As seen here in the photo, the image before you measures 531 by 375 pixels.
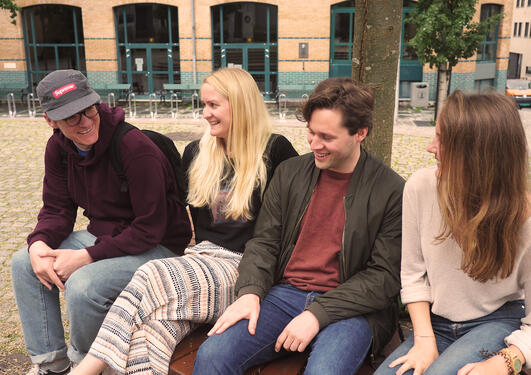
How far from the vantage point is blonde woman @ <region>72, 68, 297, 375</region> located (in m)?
2.55

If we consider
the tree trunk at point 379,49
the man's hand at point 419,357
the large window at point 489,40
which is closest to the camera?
the man's hand at point 419,357

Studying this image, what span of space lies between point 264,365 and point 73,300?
101cm

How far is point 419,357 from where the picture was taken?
230 cm

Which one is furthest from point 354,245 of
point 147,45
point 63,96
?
point 147,45

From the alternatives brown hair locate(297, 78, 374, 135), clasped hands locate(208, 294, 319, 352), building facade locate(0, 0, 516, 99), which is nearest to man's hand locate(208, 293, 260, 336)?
clasped hands locate(208, 294, 319, 352)

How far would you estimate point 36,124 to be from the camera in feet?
52.2

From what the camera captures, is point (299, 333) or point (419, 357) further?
point (299, 333)

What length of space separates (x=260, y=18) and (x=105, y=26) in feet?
20.6

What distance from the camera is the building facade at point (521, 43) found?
54.2m

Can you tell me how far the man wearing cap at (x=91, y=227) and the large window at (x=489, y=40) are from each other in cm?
2244

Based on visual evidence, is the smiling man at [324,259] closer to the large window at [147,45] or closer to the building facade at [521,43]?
the large window at [147,45]

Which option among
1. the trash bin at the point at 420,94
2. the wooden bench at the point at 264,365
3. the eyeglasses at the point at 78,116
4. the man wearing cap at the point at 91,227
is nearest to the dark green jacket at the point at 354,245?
the wooden bench at the point at 264,365

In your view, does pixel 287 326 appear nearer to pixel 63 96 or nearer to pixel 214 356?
pixel 214 356

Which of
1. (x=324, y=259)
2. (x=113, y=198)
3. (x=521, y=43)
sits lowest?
(x=324, y=259)
